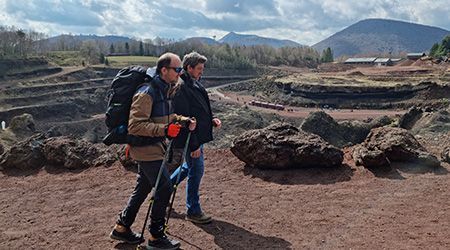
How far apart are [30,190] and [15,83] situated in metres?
77.3

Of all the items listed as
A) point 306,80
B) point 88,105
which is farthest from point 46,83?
point 306,80

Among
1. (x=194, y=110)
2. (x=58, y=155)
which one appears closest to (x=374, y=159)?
(x=194, y=110)

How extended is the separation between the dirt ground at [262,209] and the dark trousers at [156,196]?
528mm

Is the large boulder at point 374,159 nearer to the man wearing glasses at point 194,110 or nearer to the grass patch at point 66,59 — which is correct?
the man wearing glasses at point 194,110

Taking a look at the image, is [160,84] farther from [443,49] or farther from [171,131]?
[443,49]

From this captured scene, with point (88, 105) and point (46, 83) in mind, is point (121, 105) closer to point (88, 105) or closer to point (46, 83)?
point (88, 105)

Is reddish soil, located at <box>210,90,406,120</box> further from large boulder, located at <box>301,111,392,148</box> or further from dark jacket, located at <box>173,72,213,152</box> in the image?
dark jacket, located at <box>173,72,213,152</box>

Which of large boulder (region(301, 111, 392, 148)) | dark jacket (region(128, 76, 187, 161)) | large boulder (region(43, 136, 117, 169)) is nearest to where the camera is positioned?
A: dark jacket (region(128, 76, 187, 161))

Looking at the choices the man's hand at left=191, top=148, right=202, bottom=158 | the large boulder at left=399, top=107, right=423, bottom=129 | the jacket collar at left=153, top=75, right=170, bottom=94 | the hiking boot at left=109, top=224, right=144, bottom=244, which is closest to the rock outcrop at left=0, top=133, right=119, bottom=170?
the man's hand at left=191, top=148, right=202, bottom=158

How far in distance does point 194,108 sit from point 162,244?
1.73 m

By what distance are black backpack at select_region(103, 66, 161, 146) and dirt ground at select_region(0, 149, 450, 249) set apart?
1.50 metres

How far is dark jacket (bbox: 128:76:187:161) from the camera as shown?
17.0 ft

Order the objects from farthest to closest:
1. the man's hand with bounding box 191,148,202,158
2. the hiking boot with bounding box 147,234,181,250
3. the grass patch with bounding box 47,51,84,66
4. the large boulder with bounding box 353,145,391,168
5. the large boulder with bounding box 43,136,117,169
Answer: the grass patch with bounding box 47,51,84,66 < the large boulder with bounding box 43,136,117,169 < the large boulder with bounding box 353,145,391,168 < the man's hand with bounding box 191,148,202,158 < the hiking boot with bounding box 147,234,181,250

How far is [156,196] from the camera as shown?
5484 mm
